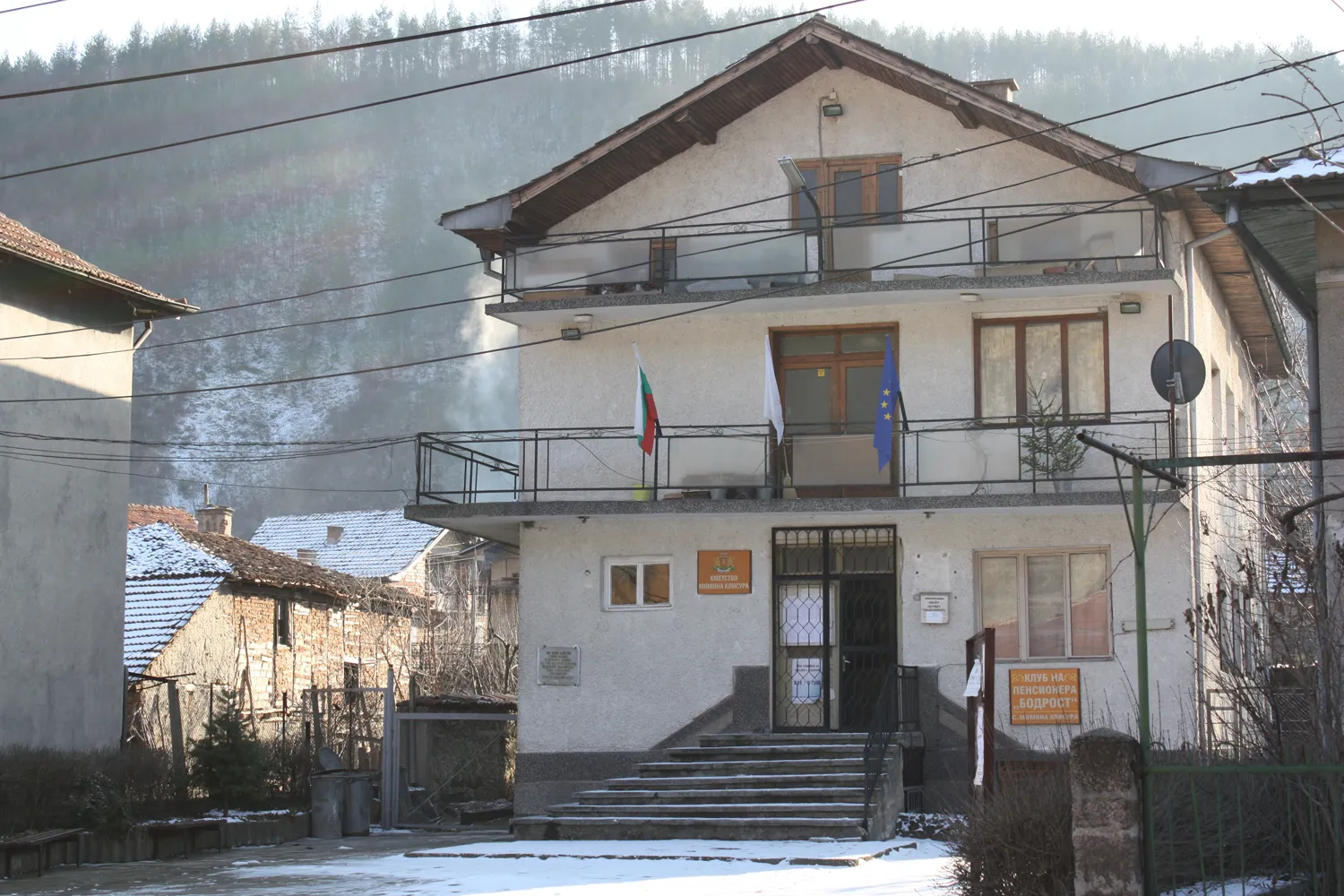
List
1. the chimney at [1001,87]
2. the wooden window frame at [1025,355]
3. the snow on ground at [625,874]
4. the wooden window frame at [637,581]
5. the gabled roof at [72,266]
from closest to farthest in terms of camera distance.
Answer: the snow on ground at [625,874], the wooden window frame at [1025,355], the wooden window frame at [637,581], the gabled roof at [72,266], the chimney at [1001,87]

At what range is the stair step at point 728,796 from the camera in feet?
58.5

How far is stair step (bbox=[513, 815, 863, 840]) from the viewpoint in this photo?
55.0 feet

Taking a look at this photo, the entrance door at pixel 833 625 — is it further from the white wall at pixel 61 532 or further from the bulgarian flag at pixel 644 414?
the white wall at pixel 61 532

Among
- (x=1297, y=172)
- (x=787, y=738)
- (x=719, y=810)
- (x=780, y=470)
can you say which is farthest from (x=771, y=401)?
(x=1297, y=172)

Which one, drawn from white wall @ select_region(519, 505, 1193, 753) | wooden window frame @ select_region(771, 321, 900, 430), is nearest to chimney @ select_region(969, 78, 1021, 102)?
wooden window frame @ select_region(771, 321, 900, 430)

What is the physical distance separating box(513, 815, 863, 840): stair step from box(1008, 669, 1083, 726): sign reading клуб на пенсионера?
4.06 meters

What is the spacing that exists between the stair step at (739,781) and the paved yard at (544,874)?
5.24 feet

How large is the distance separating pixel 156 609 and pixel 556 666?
1105 cm

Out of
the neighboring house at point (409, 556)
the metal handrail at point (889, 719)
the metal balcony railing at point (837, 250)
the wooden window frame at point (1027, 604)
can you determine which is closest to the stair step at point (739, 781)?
the metal handrail at point (889, 719)

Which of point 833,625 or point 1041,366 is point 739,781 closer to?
point 833,625

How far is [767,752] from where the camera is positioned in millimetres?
19797

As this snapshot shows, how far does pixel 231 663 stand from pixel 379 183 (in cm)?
11528

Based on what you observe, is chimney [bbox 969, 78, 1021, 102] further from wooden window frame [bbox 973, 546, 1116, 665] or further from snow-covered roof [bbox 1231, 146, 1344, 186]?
→ snow-covered roof [bbox 1231, 146, 1344, 186]

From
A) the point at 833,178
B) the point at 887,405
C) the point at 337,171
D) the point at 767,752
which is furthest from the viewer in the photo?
the point at 337,171
